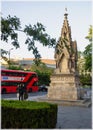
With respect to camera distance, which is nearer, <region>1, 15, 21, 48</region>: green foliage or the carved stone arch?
<region>1, 15, 21, 48</region>: green foliage

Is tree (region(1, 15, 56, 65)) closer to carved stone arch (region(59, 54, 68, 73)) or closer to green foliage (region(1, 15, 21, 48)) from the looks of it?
green foliage (region(1, 15, 21, 48))

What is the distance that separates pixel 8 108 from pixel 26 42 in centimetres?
258

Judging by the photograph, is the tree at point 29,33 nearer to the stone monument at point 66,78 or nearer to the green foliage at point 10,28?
the green foliage at point 10,28

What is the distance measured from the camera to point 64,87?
22.0 m

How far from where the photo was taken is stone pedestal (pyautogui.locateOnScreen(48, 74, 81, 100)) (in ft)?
70.7

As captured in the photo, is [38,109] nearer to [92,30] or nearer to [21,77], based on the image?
[21,77]

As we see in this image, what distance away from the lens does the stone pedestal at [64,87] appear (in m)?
21.6

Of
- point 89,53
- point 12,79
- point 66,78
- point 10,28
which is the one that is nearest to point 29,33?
point 10,28

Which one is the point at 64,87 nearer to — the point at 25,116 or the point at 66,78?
the point at 66,78

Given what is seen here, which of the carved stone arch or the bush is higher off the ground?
the carved stone arch

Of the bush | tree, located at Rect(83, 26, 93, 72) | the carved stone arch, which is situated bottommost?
the bush

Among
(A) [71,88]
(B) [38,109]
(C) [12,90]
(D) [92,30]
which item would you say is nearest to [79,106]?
(A) [71,88]

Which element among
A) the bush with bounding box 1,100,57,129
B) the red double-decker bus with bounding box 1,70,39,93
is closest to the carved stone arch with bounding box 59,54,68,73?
the bush with bounding box 1,100,57,129

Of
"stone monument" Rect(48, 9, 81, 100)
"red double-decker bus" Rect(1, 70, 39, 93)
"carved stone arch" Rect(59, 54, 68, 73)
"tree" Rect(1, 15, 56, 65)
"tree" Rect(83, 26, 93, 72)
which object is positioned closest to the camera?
"tree" Rect(1, 15, 56, 65)
